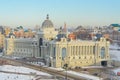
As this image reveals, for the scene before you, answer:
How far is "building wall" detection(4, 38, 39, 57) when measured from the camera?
49438 millimetres

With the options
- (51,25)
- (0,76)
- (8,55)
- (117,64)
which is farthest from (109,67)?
(8,55)

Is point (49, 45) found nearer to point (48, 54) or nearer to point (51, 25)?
point (48, 54)

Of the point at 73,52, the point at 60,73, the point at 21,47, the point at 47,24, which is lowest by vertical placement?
the point at 60,73

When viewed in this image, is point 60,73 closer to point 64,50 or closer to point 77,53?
point 64,50

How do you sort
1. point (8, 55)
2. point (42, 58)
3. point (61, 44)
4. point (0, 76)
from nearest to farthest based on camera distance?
1. point (0, 76)
2. point (61, 44)
3. point (42, 58)
4. point (8, 55)

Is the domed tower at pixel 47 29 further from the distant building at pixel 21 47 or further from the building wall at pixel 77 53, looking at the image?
the building wall at pixel 77 53

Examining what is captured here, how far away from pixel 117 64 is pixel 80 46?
202 inches

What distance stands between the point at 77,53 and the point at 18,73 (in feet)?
32.9

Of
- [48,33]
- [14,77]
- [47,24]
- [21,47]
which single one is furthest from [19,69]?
[21,47]

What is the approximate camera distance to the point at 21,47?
52750mm

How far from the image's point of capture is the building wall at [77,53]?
42.8 meters

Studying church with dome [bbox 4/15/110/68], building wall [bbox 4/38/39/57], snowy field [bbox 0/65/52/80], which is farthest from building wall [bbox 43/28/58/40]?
snowy field [bbox 0/65/52/80]

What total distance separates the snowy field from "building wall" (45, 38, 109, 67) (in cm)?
455

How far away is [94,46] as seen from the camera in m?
45.3
